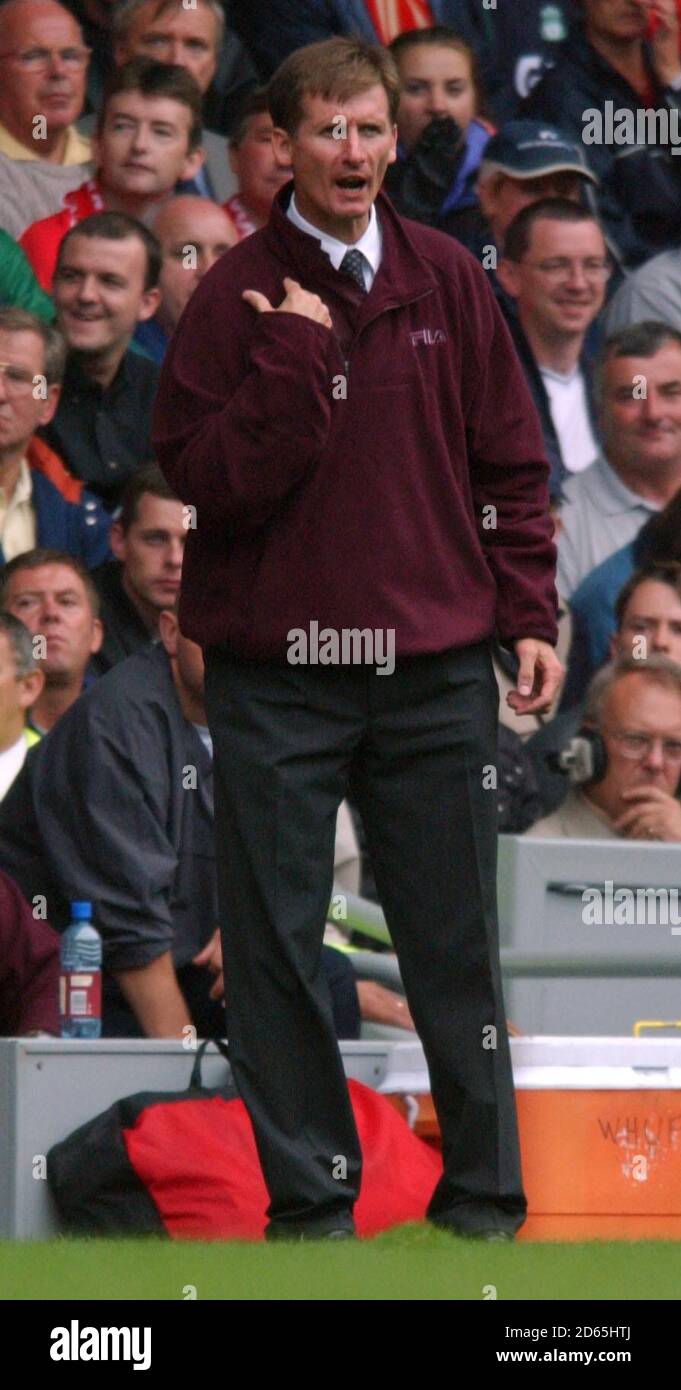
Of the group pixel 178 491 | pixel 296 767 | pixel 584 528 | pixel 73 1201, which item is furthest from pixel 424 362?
pixel 584 528

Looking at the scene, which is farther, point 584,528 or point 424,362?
point 584,528

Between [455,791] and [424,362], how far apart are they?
2.00ft

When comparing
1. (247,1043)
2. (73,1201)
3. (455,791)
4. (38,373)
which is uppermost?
(38,373)

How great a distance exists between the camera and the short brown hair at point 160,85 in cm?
641

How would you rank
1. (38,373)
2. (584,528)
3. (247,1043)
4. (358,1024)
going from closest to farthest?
1. (247,1043)
2. (358,1024)
3. (38,373)
4. (584,528)

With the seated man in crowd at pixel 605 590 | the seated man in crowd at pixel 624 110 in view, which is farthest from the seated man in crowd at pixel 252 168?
the seated man in crowd at pixel 605 590

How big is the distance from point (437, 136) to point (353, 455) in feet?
11.9

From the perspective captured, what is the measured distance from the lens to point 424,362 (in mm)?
3445

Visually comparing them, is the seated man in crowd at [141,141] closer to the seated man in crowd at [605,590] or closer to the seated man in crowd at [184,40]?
the seated man in crowd at [184,40]

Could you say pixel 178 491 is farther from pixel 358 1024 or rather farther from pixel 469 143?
pixel 469 143

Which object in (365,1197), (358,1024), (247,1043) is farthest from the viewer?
(358,1024)

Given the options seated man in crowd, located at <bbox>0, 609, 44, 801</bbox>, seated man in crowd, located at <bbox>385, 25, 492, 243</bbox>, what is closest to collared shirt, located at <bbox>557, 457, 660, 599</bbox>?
seated man in crowd, located at <bbox>385, 25, 492, 243</bbox>

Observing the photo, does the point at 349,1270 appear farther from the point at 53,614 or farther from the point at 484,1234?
the point at 53,614

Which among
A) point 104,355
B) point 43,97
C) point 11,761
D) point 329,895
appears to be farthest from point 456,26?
point 329,895
